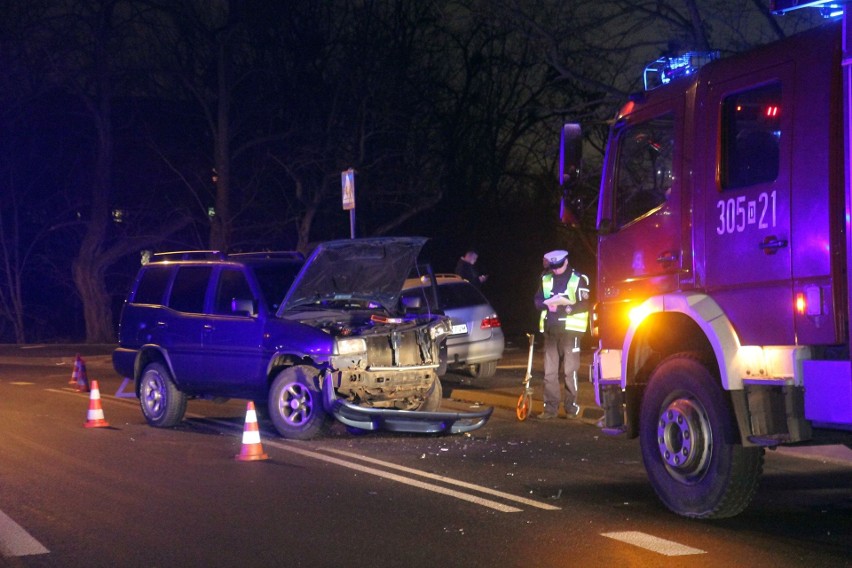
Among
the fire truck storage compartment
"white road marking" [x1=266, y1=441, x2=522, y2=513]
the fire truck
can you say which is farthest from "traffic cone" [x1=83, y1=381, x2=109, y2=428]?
the fire truck storage compartment

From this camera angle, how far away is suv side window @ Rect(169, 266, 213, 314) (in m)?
12.7

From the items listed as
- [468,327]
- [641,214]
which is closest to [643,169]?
[641,214]

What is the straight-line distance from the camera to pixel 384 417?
11.0 m

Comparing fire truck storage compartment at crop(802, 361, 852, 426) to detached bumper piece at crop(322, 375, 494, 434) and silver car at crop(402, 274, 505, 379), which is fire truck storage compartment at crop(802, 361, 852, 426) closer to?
detached bumper piece at crop(322, 375, 494, 434)

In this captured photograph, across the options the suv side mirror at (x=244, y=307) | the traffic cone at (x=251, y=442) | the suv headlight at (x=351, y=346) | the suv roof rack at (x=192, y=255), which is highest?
the suv roof rack at (x=192, y=255)

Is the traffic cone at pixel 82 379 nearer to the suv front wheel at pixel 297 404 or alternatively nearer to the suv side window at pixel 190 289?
the suv side window at pixel 190 289

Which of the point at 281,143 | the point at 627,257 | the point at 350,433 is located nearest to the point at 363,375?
the point at 350,433

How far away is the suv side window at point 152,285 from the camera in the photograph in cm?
1330

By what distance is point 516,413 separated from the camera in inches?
530

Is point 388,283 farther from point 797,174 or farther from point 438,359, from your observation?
point 797,174

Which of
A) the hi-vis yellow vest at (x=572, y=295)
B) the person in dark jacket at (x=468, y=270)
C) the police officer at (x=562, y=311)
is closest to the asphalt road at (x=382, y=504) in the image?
the police officer at (x=562, y=311)

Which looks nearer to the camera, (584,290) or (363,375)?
(363,375)

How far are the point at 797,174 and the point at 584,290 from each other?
6062 millimetres

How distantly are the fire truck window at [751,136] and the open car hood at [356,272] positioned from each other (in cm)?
512
